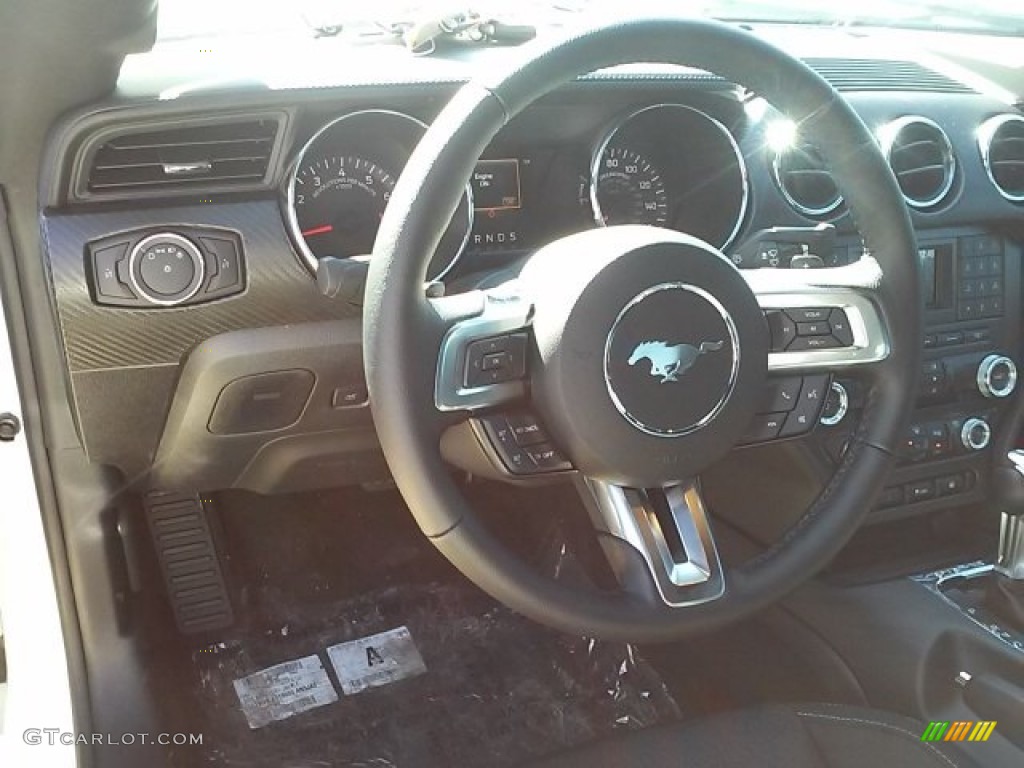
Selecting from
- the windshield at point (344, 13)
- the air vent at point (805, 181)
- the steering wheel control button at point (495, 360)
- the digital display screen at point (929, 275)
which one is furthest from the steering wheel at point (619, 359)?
the digital display screen at point (929, 275)

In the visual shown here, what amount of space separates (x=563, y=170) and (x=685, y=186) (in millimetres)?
184

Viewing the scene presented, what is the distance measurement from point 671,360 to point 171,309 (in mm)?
609

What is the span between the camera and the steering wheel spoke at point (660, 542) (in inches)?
51.7

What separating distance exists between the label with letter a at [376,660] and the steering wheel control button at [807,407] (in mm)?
954

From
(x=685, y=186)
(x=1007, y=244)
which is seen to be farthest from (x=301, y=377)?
(x=1007, y=244)

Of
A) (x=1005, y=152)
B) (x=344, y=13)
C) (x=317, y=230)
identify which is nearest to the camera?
(x=317, y=230)

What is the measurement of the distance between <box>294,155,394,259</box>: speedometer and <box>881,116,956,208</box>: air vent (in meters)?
0.89

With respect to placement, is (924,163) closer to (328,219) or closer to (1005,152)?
(1005,152)

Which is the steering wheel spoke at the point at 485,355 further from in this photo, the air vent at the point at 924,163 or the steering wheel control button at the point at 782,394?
the air vent at the point at 924,163

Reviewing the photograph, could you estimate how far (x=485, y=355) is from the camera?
4.11 feet

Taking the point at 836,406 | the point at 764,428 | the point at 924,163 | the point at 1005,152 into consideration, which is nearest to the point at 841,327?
the point at 764,428

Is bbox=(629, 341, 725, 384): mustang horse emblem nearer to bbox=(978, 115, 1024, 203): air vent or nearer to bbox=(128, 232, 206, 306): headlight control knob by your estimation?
bbox=(128, 232, 206, 306): headlight control knob

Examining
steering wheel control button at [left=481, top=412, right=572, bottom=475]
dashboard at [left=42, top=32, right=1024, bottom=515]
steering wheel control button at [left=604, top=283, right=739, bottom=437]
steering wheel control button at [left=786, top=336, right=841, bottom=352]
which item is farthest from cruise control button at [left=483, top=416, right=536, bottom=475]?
steering wheel control button at [left=786, top=336, right=841, bottom=352]

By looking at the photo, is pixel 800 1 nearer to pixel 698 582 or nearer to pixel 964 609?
pixel 964 609
